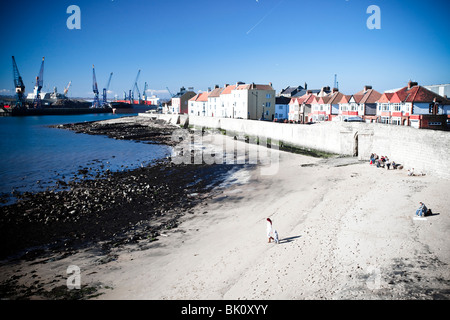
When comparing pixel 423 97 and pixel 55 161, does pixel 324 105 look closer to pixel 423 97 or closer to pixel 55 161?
pixel 423 97

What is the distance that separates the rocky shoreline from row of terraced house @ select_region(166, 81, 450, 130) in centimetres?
2979

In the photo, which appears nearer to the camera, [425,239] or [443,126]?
[425,239]

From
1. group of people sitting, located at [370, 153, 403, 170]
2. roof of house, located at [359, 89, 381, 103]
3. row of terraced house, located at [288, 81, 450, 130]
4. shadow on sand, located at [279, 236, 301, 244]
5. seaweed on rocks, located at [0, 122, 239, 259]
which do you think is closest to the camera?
shadow on sand, located at [279, 236, 301, 244]

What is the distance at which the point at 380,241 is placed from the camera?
1148cm

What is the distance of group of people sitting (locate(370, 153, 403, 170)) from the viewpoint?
23.9 metres

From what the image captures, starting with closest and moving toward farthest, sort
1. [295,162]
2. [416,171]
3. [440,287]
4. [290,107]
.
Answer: [440,287] → [416,171] → [295,162] → [290,107]

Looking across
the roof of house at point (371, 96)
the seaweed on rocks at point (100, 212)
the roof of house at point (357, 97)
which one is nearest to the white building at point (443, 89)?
the roof of house at point (371, 96)

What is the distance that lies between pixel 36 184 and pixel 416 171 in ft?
102

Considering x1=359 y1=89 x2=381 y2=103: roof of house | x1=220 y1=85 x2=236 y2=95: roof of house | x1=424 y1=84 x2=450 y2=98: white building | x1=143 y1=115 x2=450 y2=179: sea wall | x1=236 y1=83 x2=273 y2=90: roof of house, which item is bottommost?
x1=143 y1=115 x2=450 y2=179: sea wall

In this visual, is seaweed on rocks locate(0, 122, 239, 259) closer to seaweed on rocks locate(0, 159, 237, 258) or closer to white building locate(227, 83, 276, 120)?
seaweed on rocks locate(0, 159, 237, 258)

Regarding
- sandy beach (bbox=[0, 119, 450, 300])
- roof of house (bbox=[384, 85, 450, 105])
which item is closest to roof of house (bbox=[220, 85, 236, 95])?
roof of house (bbox=[384, 85, 450, 105])

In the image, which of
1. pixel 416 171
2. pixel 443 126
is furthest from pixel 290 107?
pixel 416 171

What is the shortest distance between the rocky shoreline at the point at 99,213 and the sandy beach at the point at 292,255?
0.96m
